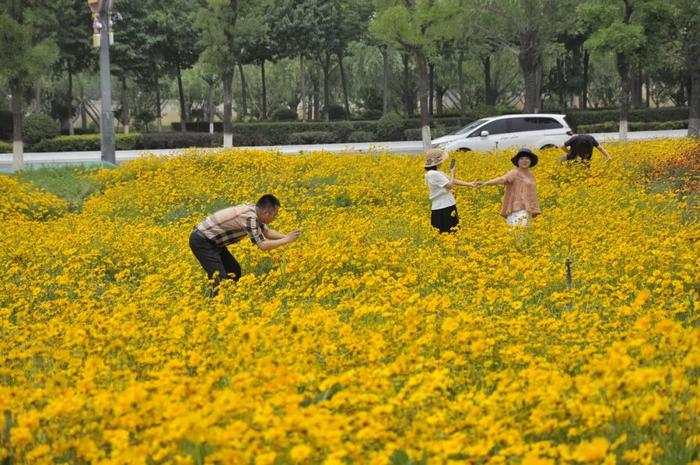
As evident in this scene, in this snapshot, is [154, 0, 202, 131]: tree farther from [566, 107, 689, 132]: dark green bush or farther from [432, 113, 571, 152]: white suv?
[432, 113, 571, 152]: white suv

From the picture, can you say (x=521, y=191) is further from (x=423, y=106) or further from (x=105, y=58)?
(x=423, y=106)

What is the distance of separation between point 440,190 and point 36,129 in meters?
26.4

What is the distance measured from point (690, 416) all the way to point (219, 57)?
27441mm

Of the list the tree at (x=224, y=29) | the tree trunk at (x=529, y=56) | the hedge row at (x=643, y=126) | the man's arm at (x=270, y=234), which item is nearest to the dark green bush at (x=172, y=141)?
the tree at (x=224, y=29)

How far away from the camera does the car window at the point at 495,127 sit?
22438 millimetres

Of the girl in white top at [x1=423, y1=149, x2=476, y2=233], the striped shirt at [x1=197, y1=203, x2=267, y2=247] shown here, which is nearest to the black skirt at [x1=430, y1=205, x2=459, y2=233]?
the girl in white top at [x1=423, y1=149, x2=476, y2=233]

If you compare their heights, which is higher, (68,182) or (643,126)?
(643,126)

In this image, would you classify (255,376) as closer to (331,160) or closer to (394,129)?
(331,160)

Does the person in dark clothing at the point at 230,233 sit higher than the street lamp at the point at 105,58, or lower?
lower

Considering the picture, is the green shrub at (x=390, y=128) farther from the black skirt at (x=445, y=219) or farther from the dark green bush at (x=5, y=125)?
the black skirt at (x=445, y=219)

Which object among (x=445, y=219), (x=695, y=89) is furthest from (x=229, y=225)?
(x=695, y=89)

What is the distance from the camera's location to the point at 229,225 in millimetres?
7691

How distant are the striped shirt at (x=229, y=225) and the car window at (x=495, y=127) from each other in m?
15.4

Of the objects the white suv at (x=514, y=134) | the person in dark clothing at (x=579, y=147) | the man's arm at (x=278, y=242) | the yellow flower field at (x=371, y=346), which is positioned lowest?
the yellow flower field at (x=371, y=346)
